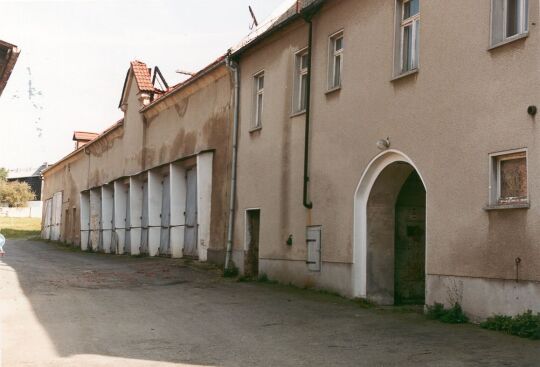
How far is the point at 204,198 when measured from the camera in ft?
68.7

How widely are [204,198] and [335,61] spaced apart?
7.59 metres

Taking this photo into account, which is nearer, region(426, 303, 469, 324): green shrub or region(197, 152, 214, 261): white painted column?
region(426, 303, 469, 324): green shrub

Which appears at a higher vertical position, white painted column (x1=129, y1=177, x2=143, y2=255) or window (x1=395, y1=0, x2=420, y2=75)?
window (x1=395, y1=0, x2=420, y2=75)

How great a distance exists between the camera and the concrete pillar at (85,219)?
37406 mm

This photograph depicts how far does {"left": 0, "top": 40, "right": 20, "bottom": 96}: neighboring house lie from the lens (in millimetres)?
12664

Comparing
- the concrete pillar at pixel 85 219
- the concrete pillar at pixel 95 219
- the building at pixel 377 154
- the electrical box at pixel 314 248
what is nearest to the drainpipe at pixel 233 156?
the building at pixel 377 154

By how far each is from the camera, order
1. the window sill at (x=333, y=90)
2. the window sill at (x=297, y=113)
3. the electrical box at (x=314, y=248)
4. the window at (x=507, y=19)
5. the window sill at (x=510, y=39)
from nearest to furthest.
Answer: the window sill at (x=510, y=39)
the window at (x=507, y=19)
the window sill at (x=333, y=90)
the electrical box at (x=314, y=248)
the window sill at (x=297, y=113)

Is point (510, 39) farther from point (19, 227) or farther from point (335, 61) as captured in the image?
point (19, 227)

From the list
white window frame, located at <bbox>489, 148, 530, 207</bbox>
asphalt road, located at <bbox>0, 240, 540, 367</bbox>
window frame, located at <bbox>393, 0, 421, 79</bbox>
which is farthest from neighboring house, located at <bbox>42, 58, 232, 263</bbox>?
white window frame, located at <bbox>489, 148, 530, 207</bbox>

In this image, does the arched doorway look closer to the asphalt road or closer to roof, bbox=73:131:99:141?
the asphalt road

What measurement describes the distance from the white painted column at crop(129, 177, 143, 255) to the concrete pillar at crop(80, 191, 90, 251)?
9269 mm

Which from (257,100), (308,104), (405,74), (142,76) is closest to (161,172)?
(142,76)

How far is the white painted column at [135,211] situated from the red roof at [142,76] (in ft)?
12.6

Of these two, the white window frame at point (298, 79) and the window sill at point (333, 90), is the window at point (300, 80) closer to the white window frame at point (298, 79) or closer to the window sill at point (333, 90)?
the white window frame at point (298, 79)
